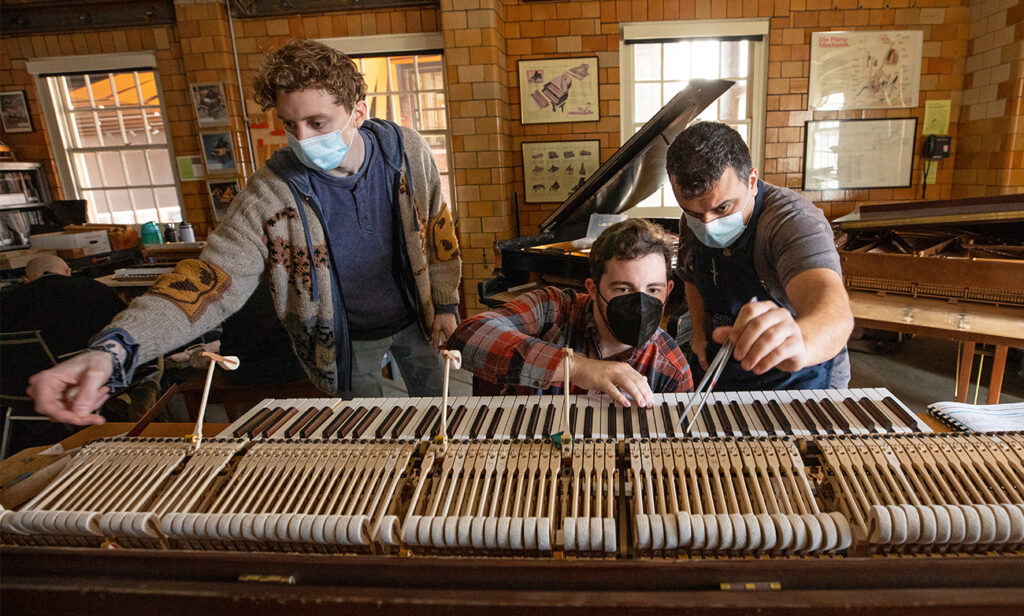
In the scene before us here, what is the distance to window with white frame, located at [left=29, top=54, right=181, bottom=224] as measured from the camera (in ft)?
17.2

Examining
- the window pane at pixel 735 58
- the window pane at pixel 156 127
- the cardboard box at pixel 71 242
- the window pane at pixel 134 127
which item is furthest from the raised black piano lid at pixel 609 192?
the window pane at pixel 134 127

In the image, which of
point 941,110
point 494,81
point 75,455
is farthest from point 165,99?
point 941,110

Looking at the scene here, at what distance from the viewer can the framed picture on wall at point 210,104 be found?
500cm

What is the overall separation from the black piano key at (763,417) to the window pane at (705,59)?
183 inches

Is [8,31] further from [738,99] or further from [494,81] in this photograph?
[738,99]

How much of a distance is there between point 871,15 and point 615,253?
5045mm

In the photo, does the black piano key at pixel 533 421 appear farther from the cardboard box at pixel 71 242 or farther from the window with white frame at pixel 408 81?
the cardboard box at pixel 71 242

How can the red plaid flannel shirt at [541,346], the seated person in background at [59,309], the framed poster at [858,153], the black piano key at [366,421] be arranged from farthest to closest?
1. the framed poster at [858,153]
2. the seated person in background at [59,309]
3. the red plaid flannel shirt at [541,346]
4. the black piano key at [366,421]

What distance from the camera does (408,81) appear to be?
17.4ft

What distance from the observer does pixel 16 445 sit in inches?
103

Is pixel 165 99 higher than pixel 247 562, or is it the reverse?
pixel 165 99

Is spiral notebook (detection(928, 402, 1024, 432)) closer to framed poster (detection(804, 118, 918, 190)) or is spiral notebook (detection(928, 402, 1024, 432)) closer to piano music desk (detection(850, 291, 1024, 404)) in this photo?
piano music desk (detection(850, 291, 1024, 404))

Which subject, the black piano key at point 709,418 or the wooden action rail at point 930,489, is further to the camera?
the black piano key at point 709,418

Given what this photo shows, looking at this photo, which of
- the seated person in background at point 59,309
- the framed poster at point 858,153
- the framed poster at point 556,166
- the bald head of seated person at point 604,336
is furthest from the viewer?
the framed poster at point 556,166
